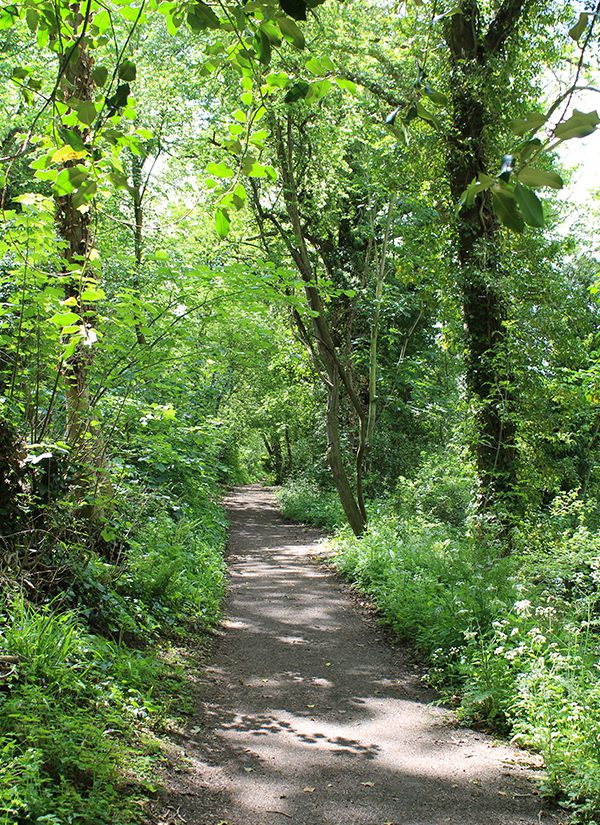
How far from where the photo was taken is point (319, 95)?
2357mm

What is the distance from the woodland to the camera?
2.88 m

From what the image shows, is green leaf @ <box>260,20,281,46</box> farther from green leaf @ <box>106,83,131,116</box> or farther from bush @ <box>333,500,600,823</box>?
bush @ <box>333,500,600,823</box>

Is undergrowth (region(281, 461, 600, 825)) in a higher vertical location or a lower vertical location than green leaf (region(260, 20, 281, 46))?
lower

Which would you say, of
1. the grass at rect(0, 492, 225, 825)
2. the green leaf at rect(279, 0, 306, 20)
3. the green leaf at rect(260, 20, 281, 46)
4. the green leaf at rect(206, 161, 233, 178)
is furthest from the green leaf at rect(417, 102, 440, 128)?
the grass at rect(0, 492, 225, 825)

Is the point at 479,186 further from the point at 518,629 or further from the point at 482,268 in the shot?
the point at 482,268

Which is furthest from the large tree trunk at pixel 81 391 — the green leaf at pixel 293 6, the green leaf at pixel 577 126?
the green leaf at pixel 577 126

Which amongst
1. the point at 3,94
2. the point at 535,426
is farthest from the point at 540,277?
the point at 3,94

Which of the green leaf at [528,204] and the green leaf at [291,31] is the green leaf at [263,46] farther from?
the green leaf at [528,204]

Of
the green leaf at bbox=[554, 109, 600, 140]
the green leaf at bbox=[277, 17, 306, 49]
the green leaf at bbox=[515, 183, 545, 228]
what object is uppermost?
the green leaf at bbox=[277, 17, 306, 49]

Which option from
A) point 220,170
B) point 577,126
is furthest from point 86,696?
point 577,126

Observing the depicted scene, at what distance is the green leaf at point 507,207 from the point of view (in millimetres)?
1148

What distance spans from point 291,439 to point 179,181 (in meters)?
16.2

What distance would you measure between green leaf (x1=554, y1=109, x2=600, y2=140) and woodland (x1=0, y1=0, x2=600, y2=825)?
1cm

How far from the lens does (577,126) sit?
3.47 ft
